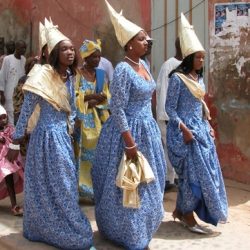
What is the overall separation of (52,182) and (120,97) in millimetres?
837

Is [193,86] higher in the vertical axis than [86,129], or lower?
higher

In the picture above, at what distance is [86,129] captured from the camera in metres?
5.77

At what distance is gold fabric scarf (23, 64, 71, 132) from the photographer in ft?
14.5

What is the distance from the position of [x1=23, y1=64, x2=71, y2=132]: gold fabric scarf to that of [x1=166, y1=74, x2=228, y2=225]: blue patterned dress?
94 cm

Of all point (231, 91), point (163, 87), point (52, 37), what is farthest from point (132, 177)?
point (231, 91)

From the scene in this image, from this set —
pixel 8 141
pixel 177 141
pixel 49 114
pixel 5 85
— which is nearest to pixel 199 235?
pixel 177 141

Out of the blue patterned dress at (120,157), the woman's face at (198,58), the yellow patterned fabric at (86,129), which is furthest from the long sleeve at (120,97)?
the yellow patterned fabric at (86,129)

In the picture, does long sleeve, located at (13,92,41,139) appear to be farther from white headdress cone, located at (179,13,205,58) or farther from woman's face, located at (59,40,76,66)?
white headdress cone, located at (179,13,205,58)

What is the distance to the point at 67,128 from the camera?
4621 millimetres

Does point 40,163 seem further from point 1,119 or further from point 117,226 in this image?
point 1,119

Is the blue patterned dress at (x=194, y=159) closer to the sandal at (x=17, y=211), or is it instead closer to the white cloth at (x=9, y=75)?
the sandal at (x=17, y=211)

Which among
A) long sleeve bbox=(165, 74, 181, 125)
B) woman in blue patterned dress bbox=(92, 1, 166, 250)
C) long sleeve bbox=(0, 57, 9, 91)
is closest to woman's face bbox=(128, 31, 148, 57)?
woman in blue patterned dress bbox=(92, 1, 166, 250)

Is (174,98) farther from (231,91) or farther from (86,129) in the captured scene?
(231,91)

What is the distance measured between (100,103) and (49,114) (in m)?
1.41
